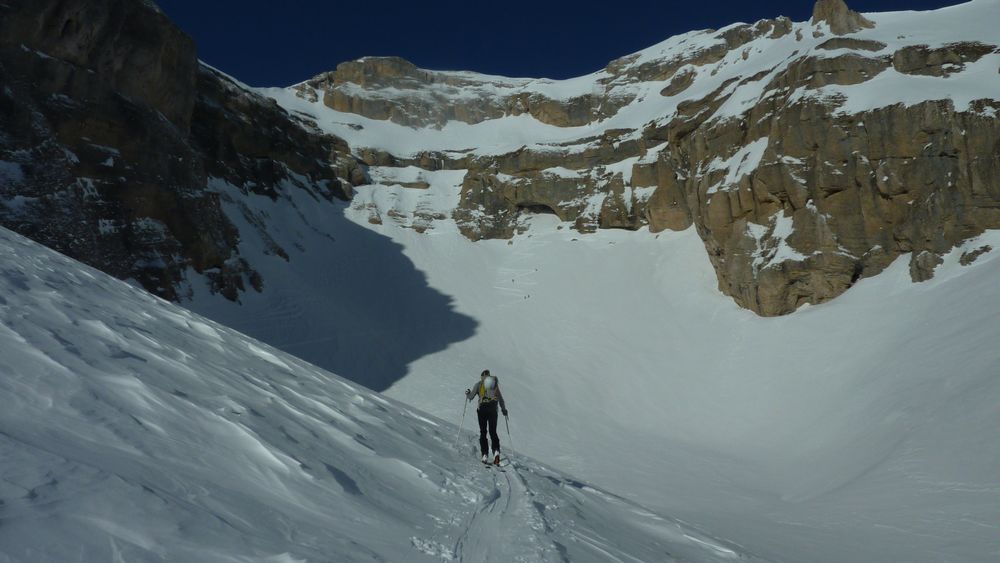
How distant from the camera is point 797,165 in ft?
97.4

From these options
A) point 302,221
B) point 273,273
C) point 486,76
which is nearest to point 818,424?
point 273,273

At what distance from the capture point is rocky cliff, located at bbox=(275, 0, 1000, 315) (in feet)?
86.5

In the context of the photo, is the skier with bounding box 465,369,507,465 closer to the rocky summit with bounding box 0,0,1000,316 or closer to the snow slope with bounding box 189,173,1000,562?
the snow slope with bounding box 189,173,1000,562

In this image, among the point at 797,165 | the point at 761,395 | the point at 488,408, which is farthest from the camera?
the point at 797,165

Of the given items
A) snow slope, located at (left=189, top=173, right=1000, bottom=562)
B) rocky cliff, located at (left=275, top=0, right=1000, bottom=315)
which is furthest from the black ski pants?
rocky cliff, located at (left=275, top=0, right=1000, bottom=315)

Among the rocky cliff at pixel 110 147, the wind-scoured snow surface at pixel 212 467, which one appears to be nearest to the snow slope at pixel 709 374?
the rocky cliff at pixel 110 147

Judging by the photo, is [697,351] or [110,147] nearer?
[110,147]

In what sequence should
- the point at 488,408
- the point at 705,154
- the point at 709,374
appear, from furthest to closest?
1. the point at 705,154
2. the point at 709,374
3. the point at 488,408

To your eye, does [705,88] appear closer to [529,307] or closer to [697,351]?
[529,307]

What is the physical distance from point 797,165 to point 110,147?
3076 centimetres

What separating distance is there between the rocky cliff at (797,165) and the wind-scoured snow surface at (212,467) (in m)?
23.7

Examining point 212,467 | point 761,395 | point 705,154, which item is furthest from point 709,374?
point 212,467

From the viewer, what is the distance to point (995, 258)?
22750mm

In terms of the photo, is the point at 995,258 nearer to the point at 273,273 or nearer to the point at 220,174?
the point at 273,273
